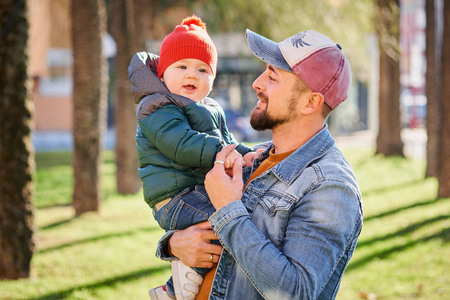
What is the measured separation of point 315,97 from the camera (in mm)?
2283

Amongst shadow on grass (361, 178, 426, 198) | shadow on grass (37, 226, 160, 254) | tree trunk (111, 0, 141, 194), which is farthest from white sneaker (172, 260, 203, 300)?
shadow on grass (361, 178, 426, 198)

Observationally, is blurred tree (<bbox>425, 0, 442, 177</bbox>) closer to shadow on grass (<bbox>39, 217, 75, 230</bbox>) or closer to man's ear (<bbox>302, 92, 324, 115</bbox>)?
shadow on grass (<bbox>39, 217, 75, 230</bbox>)

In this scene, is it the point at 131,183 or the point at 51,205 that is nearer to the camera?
the point at 51,205

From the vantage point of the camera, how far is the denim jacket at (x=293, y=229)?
199 centimetres

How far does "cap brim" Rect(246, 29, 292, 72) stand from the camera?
7.43 feet

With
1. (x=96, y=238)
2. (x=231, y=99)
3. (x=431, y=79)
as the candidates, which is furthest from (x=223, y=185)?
(x=231, y=99)

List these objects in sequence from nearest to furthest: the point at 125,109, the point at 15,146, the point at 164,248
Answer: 1. the point at 164,248
2. the point at 15,146
3. the point at 125,109

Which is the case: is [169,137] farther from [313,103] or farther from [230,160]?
[313,103]

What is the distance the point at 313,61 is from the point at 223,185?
631 millimetres

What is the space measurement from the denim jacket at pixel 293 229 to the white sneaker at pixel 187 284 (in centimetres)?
20

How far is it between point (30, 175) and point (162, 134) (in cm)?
408

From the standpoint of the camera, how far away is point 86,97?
9.05 meters

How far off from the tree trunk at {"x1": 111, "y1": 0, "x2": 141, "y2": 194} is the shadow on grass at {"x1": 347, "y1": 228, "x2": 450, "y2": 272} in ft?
19.3

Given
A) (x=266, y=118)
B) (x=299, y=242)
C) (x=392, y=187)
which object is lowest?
(x=392, y=187)
